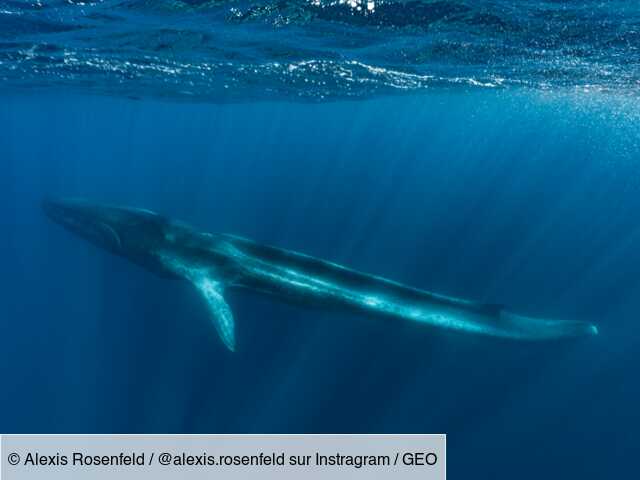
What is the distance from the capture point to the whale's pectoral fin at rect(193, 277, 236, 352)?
389 inches

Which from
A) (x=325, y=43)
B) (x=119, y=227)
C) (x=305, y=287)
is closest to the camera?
(x=305, y=287)

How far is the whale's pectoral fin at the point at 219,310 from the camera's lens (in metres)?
9.88

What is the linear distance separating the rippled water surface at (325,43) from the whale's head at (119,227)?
5033 millimetres

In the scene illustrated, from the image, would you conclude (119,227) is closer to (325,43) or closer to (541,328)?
(325,43)

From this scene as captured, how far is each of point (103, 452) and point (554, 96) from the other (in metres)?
31.0

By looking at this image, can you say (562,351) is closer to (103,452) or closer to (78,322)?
(103,452)

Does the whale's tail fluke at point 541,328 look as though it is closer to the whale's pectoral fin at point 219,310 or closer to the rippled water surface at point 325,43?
the whale's pectoral fin at point 219,310

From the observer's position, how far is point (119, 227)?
12.6 meters

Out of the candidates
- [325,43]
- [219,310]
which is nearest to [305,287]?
[219,310]

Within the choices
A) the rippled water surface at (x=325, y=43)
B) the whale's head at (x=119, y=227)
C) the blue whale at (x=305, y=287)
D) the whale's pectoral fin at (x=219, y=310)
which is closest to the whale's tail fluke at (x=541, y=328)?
the blue whale at (x=305, y=287)

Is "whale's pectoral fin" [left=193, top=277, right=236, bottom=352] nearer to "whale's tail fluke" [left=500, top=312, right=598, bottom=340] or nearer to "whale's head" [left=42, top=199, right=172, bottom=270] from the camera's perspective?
"whale's head" [left=42, top=199, right=172, bottom=270]

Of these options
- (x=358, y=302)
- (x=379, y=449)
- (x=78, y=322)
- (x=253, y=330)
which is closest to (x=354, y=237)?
(x=253, y=330)

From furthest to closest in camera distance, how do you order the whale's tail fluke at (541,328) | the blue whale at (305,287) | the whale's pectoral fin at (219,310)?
the whale's tail fluke at (541,328) < the blue whale at (305,287) < the whale's pectoral fin at (219,310)

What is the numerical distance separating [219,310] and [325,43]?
9579 mm
